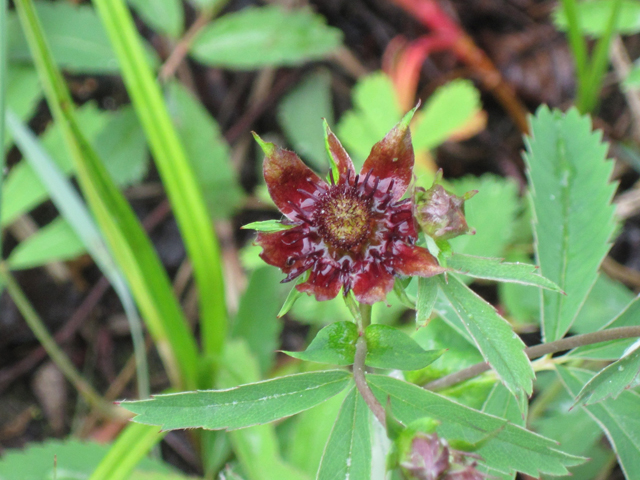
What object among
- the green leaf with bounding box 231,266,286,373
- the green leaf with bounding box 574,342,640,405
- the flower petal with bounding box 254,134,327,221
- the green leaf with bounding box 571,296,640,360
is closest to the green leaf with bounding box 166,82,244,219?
the green leaf with bounding box 231,266,286,373

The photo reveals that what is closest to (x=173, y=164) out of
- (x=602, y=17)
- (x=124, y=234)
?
(x=124, y=234)

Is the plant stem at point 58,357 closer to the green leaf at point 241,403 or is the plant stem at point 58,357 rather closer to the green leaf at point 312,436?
the green leaf at point 312,436

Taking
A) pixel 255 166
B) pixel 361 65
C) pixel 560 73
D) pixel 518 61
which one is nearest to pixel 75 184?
pixel 255 166

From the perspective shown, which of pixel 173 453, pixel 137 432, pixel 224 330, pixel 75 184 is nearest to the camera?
pixel 137 432

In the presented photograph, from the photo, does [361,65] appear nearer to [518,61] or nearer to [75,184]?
[518,61]

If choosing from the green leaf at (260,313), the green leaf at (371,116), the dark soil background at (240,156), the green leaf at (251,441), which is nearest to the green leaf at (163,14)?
the dark soil background at (240,156)

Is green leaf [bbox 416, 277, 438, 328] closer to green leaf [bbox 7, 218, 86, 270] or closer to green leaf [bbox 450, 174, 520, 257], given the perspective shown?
green leaf [bbox 450, 174, 520, 257]
